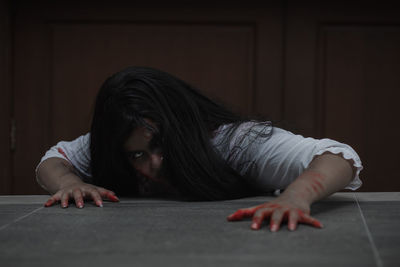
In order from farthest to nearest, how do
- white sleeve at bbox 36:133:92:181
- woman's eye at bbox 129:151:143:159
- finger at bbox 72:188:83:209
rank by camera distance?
white sleeve at bbox 36:133:92:181, woman's eye at bbox 129:151:143:159, finger at bbox 72:188:83:209

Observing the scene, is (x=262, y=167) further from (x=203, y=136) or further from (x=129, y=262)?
Answer: (x=129, y=262)

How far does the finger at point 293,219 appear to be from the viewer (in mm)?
749

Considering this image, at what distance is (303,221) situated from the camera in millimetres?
783

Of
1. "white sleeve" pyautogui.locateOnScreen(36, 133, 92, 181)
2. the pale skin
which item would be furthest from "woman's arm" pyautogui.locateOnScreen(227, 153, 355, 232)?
"white sleeve" pyautogui.locateOnScreen(36, 133, 92, 181)

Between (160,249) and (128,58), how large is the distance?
4.66ft

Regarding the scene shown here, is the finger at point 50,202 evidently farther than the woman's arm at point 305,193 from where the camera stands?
Yes

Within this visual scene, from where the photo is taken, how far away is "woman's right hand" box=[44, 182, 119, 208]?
1034mm

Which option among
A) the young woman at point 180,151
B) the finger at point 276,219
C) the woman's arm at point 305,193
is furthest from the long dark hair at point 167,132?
the finger at point 276,219

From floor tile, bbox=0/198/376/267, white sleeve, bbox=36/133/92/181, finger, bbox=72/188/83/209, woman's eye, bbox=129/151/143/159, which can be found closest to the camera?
floor tile, bbox=0/198/376/267

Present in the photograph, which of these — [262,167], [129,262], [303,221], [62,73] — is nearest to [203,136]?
[262,167]

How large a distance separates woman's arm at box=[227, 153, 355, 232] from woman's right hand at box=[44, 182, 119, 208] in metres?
0.36

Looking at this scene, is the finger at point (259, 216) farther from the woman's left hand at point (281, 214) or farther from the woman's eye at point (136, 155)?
the woman's eye at point (136, 155)

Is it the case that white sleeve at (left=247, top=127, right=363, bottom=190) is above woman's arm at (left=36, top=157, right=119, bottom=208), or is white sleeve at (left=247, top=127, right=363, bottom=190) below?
above

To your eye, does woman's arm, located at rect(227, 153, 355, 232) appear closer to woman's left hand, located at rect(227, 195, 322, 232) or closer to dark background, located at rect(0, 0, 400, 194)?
woman's left hand, located at rect(227, 195, 322, 232)
